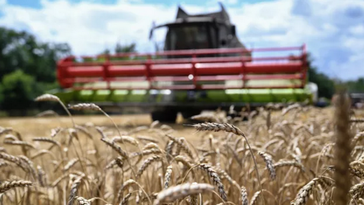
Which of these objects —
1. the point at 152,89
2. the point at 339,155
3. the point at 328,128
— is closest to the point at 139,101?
the point at 152,89

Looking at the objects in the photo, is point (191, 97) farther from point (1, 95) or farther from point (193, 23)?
point (1, 95)

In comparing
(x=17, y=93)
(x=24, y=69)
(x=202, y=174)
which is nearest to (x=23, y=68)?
(x=24, y=69)

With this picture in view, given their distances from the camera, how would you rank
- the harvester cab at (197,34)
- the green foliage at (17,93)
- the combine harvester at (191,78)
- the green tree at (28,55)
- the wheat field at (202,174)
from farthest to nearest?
the green tree at (28,55)
the green foliage at (17,93)
the harvester cab at (197,34)
the combine harvester at (191,78)
the wheat field at (202,174)

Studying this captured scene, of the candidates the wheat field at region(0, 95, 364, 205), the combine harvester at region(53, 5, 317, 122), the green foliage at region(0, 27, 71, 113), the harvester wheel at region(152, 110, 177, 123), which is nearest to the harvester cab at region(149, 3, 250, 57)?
the combine harvester at region(53, 5, 317, 122)

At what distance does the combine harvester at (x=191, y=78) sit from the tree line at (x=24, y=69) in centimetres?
2090

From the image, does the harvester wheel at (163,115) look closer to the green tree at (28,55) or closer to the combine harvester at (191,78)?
the combine harvester at (191,78)

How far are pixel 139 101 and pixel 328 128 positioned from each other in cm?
680

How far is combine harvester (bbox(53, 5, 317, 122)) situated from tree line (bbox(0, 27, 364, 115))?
20900mm

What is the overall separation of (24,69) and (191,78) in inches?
1826

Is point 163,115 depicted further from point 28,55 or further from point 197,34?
point 28,55

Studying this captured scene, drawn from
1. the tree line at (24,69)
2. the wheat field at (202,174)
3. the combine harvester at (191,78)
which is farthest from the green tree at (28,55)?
the wheat field at (202,174)

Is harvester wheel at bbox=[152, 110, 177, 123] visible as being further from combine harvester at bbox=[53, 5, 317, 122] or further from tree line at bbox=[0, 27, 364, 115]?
tree line at bbox=[0, 27, 364, 115]

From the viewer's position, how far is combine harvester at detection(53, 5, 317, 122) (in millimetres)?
10133

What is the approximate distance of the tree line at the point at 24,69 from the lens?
40.6 m
